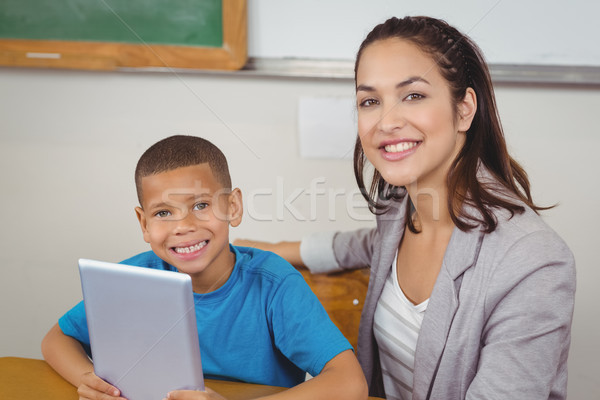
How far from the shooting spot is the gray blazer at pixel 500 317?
30.1 inches

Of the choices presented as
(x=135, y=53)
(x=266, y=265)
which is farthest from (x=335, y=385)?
(x=135, y=53)

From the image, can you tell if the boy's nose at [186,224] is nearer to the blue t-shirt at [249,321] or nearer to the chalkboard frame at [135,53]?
the blue t-shirt at [249,321]

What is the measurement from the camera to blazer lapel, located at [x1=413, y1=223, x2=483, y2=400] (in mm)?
843

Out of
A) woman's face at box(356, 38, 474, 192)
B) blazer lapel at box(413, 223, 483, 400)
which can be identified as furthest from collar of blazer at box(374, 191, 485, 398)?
woman's face at box(356, 38, 474, 192)

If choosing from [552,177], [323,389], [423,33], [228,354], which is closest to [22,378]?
[228,354]

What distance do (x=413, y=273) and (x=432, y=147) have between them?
23cm

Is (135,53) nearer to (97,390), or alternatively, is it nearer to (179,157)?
(179,157)

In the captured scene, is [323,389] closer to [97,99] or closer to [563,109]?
[563,109]

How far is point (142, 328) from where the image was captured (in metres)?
0.63

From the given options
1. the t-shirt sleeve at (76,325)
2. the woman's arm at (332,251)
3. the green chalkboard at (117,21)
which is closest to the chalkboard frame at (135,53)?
the green chalkboard at (117,21)

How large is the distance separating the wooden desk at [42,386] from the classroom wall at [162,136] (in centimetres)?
67

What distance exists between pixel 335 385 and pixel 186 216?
0.94ft

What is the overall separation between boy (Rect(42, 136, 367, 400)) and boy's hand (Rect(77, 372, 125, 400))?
44 millimetres

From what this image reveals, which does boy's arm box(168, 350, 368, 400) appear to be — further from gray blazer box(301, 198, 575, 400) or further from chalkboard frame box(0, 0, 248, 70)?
chalkboard frame box(0, 0, 248, 70)
